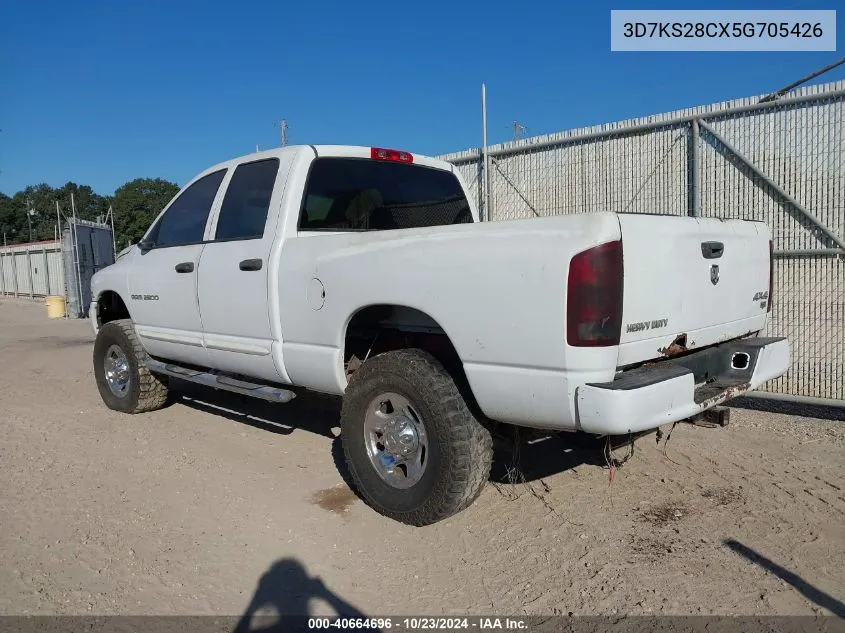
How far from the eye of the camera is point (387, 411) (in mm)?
3812

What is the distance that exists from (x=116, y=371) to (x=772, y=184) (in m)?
6.25

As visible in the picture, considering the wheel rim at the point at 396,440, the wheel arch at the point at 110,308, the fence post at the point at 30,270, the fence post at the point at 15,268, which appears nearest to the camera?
the wheel rim at the point at 396,440

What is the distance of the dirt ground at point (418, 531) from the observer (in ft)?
9.90

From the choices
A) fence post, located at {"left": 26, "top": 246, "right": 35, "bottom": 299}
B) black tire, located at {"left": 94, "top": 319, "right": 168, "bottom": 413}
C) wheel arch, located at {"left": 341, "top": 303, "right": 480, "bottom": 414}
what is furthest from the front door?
fence post, located at {"left": 26, "top": 246, "right": 35, "bottom": 299}

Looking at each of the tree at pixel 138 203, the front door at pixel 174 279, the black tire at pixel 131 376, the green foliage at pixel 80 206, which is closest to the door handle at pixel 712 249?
the front door at pixel 174 279

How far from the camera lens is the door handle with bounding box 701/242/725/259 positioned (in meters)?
3.40

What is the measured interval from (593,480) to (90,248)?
55.4 feet

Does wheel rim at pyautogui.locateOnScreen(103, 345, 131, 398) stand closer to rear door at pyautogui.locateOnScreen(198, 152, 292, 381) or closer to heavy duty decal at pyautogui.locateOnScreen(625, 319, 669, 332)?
rear door at pyautogui.locateOnScreen(198, 152, 292, 381)

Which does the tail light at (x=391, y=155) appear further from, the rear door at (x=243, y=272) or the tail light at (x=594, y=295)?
the tail light at (x=594, y=295)

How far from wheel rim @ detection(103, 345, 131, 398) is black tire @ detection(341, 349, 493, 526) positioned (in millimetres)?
3412

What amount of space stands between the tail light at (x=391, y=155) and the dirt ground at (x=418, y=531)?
7.49ft

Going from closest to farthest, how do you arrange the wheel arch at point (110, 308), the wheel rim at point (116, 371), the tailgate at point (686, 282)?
the tailgate at point (686, 282)
the wheel rim at point (116, 371)
the wheel arch at point (110, 308)

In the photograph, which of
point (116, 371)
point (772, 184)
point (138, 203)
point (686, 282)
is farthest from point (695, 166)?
point (138, 203)

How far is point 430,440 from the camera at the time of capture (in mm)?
3479
